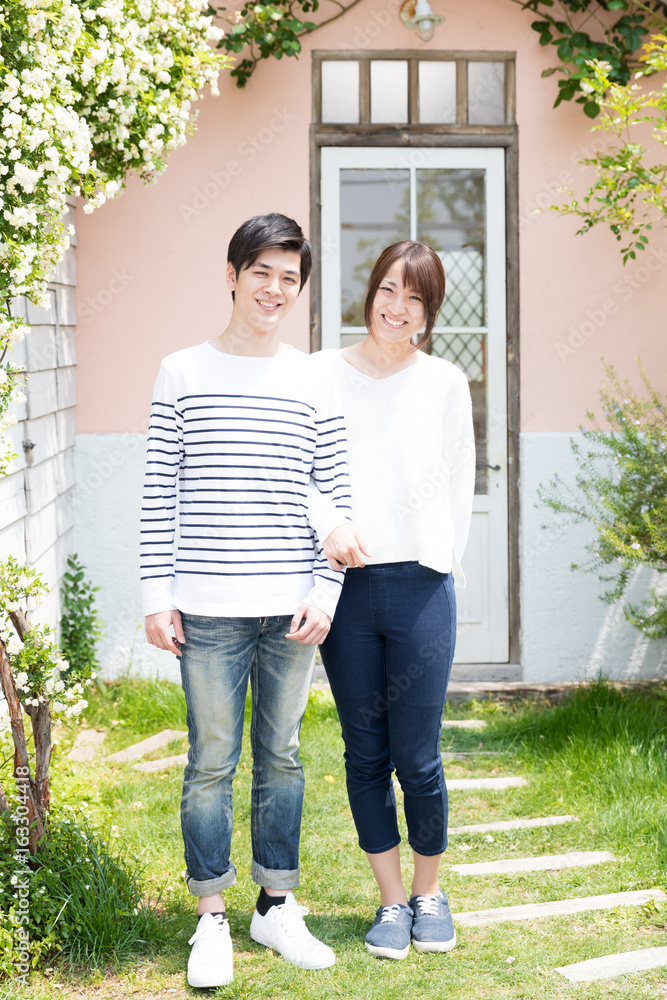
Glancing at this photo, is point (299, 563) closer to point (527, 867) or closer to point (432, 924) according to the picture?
point (432, 924)

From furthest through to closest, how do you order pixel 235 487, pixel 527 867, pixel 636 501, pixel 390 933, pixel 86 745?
pixel 636 501 < pixel 86 745 < pixel 527 867 < pixel 390 933 < pixel 235 487

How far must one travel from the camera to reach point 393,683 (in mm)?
2258

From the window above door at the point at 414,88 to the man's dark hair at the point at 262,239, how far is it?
275 cm

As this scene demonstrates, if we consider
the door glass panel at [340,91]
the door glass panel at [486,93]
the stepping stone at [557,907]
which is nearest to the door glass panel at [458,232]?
the door glass panel at [486,93]

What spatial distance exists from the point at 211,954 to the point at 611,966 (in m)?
0.99

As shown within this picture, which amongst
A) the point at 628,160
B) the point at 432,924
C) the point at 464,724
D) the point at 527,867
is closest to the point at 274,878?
the point at 432,924

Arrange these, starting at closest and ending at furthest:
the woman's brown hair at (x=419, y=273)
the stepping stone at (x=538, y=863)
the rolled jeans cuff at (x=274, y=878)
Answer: the woman's brown hair at (x=419, y=273) < the rolled jeans cuff at (x=274, y=878) < the stepping stone at (x=538, y=863)

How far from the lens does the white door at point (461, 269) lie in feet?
15.3

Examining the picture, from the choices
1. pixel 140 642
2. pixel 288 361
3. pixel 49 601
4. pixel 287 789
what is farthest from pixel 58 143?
pixel 140 642

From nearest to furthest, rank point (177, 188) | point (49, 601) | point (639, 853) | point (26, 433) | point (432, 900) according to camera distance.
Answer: point (432, 900) → point (639, 853) → point (26, 433) → point (49, 601) → point (177, 188)

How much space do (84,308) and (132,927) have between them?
312 centimetres

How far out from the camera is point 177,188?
4594mm

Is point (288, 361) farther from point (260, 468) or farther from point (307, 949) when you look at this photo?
point (307, 949)

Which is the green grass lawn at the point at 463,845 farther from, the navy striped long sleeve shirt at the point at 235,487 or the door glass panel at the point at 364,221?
the door glass panel at the point at 364,221
